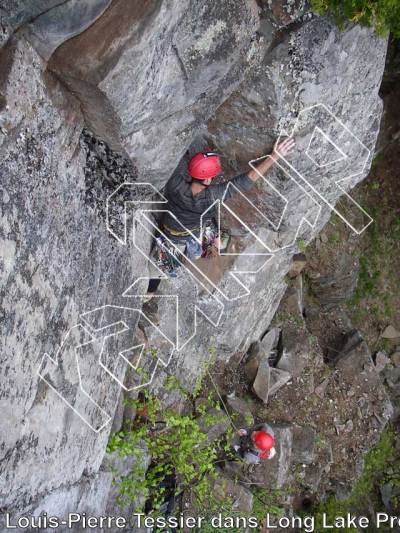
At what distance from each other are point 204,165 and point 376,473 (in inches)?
357

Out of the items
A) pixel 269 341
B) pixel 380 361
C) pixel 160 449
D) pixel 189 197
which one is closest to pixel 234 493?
pixel 160 449

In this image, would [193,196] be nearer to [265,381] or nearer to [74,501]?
[74,501]

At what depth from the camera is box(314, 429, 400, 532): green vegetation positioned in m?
10.5

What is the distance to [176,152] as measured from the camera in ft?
14.8

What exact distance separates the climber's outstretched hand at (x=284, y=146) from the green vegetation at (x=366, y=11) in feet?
3.67

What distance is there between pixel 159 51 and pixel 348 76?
7.31 ft

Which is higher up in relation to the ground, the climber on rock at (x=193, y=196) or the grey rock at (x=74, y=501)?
the climber on rock at (x=193, y=196)

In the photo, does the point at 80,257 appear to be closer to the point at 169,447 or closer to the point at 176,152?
the point at 176,152

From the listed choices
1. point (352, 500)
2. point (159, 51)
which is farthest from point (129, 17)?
point (352, 500)

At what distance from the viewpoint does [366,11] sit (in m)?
3.90

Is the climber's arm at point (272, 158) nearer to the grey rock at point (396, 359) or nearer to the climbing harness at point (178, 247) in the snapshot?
the climbing harness at point (178, 247)

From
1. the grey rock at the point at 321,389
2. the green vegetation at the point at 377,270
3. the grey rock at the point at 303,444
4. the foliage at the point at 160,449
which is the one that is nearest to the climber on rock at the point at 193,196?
the foliage at the point at 160,449

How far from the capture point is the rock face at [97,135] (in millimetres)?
3166

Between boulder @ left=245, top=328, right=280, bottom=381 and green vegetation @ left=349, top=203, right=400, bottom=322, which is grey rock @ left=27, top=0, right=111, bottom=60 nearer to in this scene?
boulder @ left=245, top=328, right=280, bottom=381
